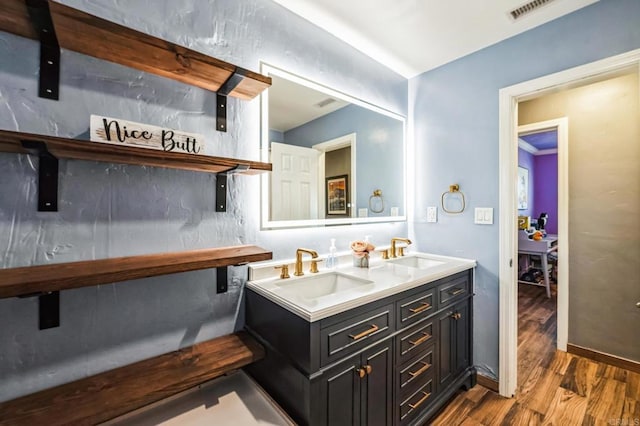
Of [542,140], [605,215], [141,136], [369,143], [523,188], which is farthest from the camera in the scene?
[523,188]

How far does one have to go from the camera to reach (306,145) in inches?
67.5

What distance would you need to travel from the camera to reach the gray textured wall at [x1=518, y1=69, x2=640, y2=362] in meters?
2.14

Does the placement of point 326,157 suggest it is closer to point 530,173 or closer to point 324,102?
point 324,102

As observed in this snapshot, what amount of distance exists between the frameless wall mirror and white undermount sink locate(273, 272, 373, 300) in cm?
32

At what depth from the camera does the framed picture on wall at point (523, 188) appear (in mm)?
4918

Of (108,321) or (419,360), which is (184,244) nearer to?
(108,321)

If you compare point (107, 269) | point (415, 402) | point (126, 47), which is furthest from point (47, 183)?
point (415, 402)

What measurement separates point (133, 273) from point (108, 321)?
329 mm

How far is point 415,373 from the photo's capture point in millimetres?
1480

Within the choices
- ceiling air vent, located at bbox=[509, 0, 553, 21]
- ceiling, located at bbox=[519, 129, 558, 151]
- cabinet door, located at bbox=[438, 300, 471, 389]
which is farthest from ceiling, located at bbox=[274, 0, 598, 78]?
ceiling, located at bbox=[519, 129, 558, 151]

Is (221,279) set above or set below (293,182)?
below

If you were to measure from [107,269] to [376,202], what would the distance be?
1.73 metres

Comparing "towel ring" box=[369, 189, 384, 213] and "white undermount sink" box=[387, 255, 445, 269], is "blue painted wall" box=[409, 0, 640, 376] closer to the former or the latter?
"white undermount sink" box=[387, 255, 445, 269]

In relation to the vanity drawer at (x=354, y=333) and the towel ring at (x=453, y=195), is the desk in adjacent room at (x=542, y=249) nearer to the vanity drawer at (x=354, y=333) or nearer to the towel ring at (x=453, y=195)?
the towel ring at (x=453, y=195)
